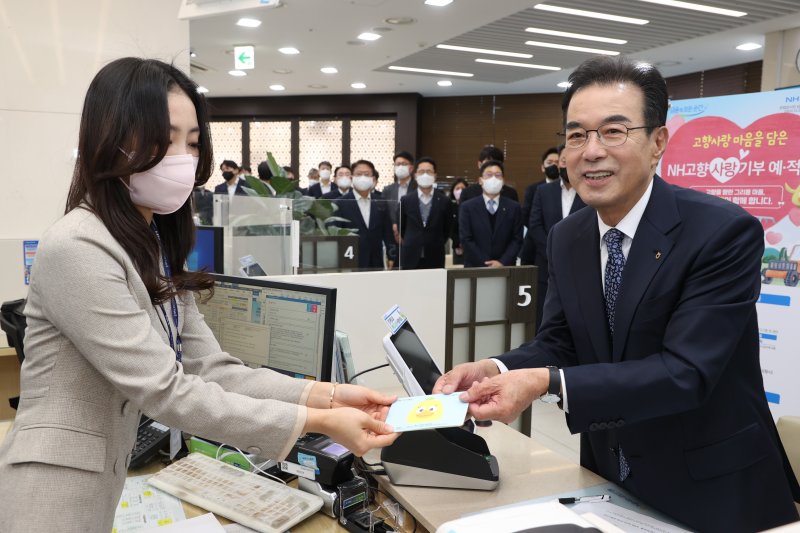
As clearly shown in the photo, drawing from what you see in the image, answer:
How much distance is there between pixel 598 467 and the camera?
1.73 m

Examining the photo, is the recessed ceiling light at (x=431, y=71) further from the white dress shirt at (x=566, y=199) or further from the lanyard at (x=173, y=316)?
the lanyard at (x=173, y=316)

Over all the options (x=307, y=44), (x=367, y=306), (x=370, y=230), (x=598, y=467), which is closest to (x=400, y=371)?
(x=598, y=467)

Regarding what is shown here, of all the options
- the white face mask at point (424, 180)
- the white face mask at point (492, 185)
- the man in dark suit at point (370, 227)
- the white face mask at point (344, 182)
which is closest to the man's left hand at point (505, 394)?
the man in dark suit at point (370, 227)

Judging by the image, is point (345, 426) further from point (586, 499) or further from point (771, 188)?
point (771, 188)

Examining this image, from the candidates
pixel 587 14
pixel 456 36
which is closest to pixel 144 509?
pixel 587 14

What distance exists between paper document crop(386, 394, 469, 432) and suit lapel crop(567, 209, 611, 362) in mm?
417

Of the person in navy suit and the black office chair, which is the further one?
the person in navy suit

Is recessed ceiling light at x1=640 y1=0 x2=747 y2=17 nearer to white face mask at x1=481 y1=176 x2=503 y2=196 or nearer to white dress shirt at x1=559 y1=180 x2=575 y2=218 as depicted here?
white face mask at x1=481 y1=176 x2=503 y2=196

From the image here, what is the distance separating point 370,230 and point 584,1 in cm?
426

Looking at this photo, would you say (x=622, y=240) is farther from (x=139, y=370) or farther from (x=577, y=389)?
(x=139, y=370)

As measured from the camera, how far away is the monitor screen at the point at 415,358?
172 centimetres

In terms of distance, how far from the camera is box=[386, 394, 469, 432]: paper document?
124 cm

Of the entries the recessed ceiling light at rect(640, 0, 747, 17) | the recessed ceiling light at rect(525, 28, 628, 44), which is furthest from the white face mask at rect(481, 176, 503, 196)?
the recessed ceiling light at rect(525, 28, 628, 44)

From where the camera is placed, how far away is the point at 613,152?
148 centimetres
